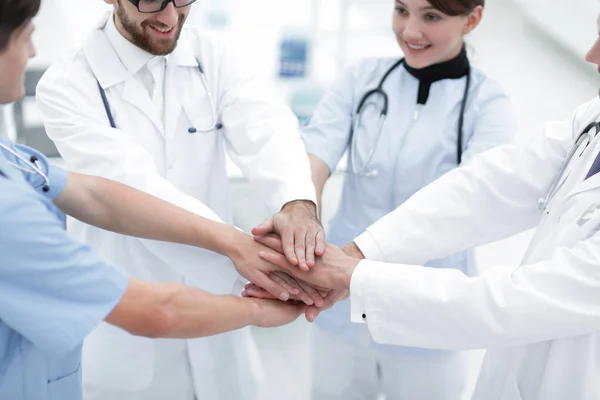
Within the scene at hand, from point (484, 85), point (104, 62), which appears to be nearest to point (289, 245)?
point (104, 62)

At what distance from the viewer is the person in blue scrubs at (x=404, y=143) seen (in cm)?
167

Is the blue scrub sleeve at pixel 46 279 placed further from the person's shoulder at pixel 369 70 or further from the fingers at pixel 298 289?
the person's shoulder at pixel 369 70

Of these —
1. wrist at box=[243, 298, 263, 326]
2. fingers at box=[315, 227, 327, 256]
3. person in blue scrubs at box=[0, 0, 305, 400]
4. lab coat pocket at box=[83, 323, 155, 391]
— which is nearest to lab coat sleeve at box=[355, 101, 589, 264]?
fingers at box=[315, 227, 327, 256]

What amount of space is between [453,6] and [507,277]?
80 cm

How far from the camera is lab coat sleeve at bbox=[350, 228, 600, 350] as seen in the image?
1.08 meters

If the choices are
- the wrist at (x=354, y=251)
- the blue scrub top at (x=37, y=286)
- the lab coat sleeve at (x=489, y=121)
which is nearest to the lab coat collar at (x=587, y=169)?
the lab coat sleeve at (x=489, y=121)

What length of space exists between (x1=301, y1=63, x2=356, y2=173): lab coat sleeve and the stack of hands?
0.34 meters

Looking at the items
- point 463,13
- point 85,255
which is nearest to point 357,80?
point 463,13

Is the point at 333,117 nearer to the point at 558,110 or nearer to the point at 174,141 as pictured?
the point at 174,141

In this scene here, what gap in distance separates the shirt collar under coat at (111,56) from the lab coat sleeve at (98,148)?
0.11 ft

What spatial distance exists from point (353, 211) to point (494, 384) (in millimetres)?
622

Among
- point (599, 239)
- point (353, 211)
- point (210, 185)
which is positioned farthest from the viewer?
point (353, 211)

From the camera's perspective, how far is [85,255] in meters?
0.92

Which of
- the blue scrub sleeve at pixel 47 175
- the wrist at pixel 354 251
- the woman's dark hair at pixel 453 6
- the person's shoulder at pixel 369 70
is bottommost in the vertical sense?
the wrist at pixel 354 251
